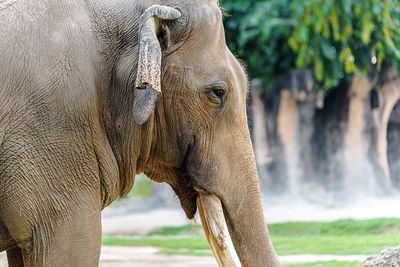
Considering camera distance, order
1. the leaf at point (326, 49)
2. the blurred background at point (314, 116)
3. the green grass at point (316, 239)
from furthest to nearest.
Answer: the leaf at point (326, 49)
the blurred background at point (314, 116)
the green grass at point (316, 239)

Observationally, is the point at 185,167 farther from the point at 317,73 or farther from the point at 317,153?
the point at 317,153

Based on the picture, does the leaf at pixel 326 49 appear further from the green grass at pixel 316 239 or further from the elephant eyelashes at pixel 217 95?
the elephant eyelashes at pixel 217 95

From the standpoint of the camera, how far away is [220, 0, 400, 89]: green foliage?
640 inches

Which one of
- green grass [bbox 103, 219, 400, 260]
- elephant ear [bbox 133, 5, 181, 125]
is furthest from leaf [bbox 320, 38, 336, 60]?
elephant ear [bbox 133, 5, 181, 125]

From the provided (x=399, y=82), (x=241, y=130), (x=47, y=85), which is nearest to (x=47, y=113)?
(x=47, y=85)

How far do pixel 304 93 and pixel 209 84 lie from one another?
15257 millimetres

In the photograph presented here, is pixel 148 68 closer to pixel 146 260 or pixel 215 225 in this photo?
pixel 215 225

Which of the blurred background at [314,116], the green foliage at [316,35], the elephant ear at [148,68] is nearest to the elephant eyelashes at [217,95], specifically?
the elephant ear at [148,68]

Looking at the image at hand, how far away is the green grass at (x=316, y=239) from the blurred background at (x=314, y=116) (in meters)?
0.10

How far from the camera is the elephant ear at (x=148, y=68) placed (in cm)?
423

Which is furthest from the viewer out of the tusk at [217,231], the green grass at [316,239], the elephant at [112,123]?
the green grass at [316,239]

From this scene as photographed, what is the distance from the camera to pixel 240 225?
4633 millimetres

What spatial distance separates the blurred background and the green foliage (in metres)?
0.02

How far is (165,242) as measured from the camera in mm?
13852
